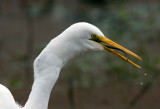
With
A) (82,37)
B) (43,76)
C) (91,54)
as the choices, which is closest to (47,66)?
(43,76)

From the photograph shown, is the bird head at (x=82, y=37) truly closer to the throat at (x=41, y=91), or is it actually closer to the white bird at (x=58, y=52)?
the white bird at (x=58, y=52)

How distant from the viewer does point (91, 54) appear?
8.48 metres

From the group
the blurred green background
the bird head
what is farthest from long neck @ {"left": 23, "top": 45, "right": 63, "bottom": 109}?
the blurred green background

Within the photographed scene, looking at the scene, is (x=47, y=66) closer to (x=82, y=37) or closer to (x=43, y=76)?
(x=43, y=76)

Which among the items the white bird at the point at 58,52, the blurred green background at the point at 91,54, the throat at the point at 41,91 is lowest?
the blurred green background at the point at 91,54

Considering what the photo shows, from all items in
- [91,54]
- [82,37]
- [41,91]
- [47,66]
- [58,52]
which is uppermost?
[82,37]

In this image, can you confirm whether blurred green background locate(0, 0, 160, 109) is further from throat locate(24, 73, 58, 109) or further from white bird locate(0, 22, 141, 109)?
throat locate(24, 73, 58, 109)

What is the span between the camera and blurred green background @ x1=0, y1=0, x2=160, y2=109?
20.9 ft

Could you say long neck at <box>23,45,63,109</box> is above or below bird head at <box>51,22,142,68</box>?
below

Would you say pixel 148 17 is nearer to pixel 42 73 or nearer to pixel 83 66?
pixel 83 66

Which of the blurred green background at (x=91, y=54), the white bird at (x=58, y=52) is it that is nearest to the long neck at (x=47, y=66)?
the white bird at (x=58, y=52)

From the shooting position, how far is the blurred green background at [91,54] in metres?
6.37

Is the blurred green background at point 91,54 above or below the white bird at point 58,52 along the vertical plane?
below

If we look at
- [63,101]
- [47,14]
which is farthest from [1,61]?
[47,14]
